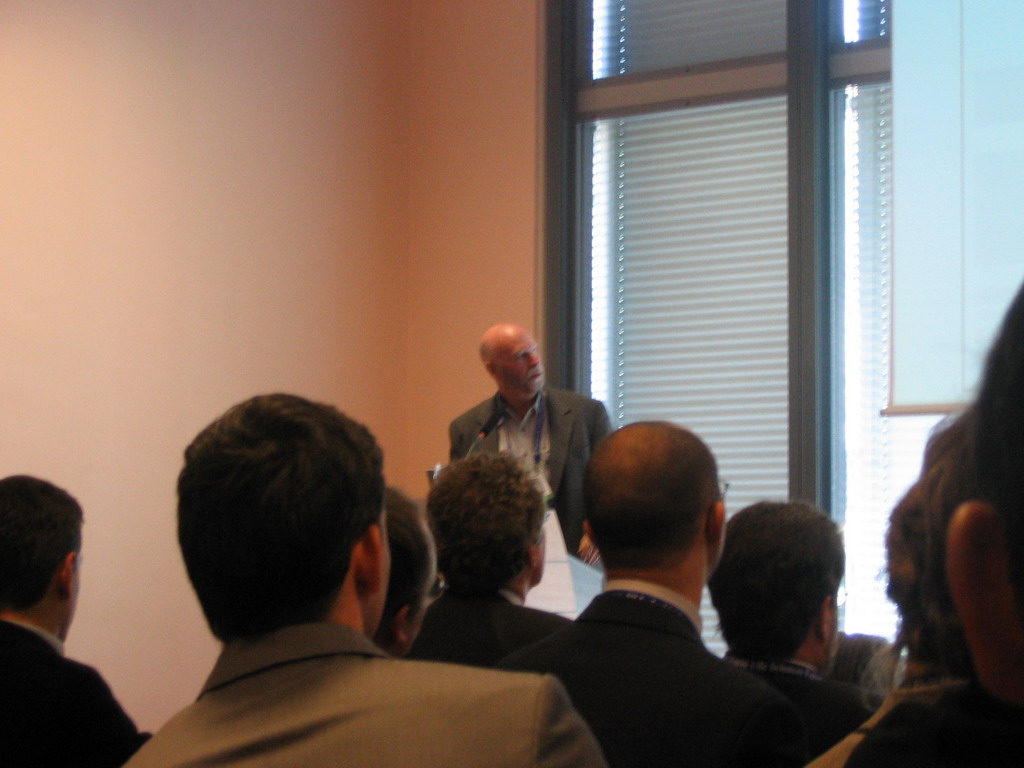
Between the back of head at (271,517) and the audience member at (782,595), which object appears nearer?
the back of head at (271,517)

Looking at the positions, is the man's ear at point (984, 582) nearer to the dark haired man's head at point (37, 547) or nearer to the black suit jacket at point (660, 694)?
the black suit jacket at point (660, 694)

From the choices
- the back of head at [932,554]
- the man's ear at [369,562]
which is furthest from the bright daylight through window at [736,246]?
the man's ear at [369,562]

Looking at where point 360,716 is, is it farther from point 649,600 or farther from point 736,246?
point 736,246

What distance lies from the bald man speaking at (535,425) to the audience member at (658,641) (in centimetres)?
246

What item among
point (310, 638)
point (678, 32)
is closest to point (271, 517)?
point (310, 638)

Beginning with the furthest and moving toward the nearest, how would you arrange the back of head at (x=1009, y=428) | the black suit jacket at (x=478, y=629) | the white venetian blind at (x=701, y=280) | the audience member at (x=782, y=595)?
1. the white venetian blind at (x=701, y=280)
2. the black suit jacket at (x=478, y=629)
3. the audience member at (x=782, y=595)
4. the back of head at (x=1009, y=428)

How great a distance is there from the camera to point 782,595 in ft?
6.28

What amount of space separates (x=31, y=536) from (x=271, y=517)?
129 centimetres

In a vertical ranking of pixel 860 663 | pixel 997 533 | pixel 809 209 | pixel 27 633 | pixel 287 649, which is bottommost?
pixel 860 663

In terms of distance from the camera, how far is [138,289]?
4.79 m

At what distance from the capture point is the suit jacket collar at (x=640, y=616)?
1686mm

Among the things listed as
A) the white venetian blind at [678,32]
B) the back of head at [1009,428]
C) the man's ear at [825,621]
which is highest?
the white venetian blind at [678,32]

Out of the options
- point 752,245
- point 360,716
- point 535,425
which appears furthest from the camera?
point 752,245

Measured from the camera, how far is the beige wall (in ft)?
14.5
